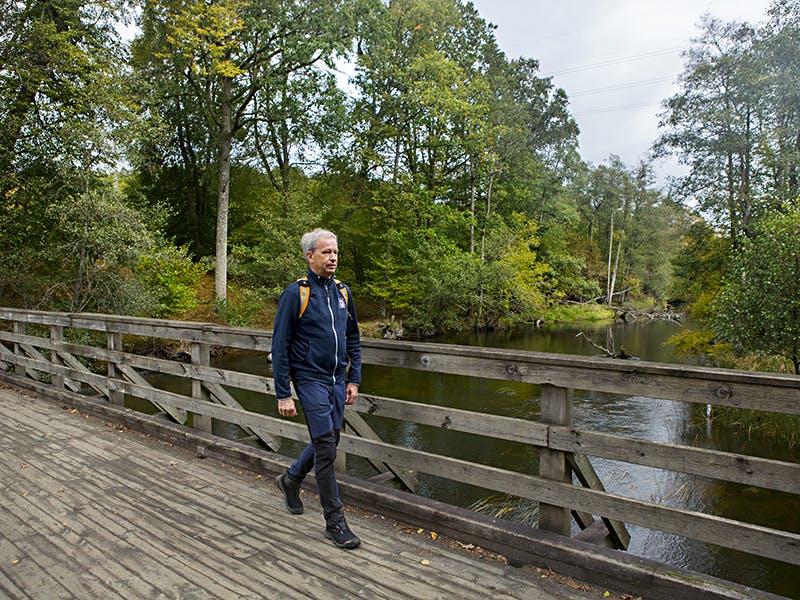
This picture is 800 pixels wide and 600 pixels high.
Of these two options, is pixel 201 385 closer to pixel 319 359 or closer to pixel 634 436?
pixel 319 359

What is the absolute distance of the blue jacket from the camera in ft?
9.89

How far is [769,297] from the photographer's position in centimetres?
1022

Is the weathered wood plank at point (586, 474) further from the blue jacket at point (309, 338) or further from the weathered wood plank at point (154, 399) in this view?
the weathered wood plank at point (154, 399)

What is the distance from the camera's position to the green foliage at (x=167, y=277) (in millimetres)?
13836

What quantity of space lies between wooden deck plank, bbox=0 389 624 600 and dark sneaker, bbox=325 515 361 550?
5cm

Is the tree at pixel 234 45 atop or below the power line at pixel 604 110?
below

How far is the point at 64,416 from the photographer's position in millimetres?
5895

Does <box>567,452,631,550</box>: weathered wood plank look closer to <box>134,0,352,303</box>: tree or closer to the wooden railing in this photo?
the wooden railing

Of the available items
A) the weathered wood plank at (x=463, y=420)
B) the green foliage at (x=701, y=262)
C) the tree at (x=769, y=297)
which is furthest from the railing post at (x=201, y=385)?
the green foliage at (x=701, y=262)

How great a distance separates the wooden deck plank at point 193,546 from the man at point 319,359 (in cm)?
26

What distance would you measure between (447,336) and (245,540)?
68.6 ft

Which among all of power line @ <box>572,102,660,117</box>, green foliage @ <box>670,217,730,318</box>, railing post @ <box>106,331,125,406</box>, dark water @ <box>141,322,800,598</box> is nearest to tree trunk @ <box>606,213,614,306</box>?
power line @ <box>572,102,660,117</box>

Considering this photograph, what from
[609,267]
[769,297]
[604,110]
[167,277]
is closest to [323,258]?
[769,297]

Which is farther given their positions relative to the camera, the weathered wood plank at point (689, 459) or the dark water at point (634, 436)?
the dark water at point (634, 436)
